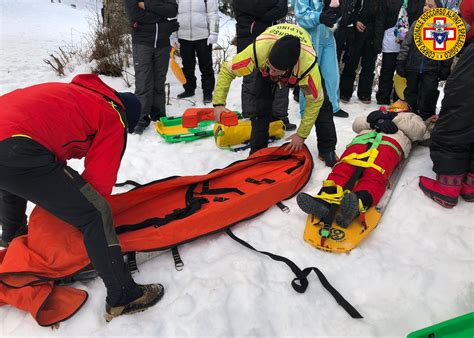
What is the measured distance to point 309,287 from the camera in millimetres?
2203

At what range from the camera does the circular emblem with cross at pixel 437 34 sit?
4074 mm

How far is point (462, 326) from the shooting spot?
154 cm

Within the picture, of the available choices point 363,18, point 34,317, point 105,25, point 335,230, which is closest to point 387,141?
point 335,230

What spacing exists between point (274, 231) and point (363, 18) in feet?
12.4

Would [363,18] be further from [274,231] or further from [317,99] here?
[274,231]

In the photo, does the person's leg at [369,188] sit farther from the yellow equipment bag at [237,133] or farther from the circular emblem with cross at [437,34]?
the circular emblem with cross at [437,34]

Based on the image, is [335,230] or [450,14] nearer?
[335,230]

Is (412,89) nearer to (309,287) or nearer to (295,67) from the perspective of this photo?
(295,67)

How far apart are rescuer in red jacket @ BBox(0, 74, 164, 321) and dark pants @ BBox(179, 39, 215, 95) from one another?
3.54 m

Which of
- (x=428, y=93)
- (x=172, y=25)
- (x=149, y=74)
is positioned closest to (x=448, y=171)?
(x=428, y=93)

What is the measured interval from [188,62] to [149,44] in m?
1.24

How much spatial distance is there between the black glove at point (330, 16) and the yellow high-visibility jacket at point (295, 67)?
4.23 feet

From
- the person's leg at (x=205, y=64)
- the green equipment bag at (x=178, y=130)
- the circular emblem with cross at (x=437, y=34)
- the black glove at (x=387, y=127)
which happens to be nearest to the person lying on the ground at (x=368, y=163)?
the black glove at (x=387, y=127)

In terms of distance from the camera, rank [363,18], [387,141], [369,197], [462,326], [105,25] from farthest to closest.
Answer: [105,25] < [363,18] < [387,141] < [369,197] < [462,326]
